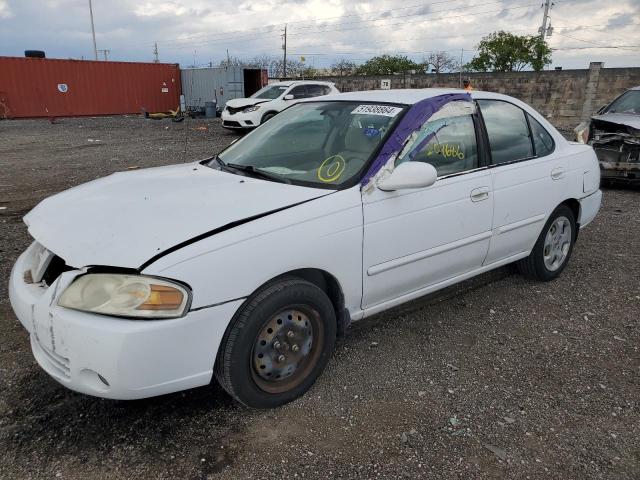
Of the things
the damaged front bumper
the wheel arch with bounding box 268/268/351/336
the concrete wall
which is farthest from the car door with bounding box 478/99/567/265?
the concrete wall

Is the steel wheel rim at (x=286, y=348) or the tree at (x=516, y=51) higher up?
the tree at (x=516, y=51)

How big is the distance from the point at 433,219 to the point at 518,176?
1020 millimetres

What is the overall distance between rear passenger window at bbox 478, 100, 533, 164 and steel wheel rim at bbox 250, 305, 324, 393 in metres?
1.88

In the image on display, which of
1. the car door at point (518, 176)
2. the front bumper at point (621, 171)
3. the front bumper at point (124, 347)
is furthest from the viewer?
the front bumper at point (621, 171)

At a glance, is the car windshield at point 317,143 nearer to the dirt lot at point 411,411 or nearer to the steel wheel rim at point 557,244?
the dirt lot at point 411,411

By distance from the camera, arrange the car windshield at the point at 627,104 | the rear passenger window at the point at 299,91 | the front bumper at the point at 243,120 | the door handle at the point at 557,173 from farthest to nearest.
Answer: the rear passenger window at the point at 299,91 → the front bumper at the point at 243,120 → the car windshield at the point at 627,104 → the door handle at the point at 557,173

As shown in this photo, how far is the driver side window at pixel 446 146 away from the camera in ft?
10.3

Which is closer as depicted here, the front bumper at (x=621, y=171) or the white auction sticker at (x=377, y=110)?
the white auction sticker at (x=377, y=110)

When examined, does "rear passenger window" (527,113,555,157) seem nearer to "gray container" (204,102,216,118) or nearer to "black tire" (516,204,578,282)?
"black tire" (516,204,578,282)

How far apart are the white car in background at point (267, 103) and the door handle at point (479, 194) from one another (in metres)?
13.2

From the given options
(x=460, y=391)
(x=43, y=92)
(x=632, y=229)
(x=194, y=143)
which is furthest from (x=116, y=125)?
(x=460, y=391)

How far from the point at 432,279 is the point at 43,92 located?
25785 mm

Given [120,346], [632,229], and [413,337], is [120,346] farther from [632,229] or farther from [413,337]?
[632,229]

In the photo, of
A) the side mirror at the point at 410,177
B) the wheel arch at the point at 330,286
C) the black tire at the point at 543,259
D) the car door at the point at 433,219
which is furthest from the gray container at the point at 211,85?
the wheel arch at the point at 330,286
